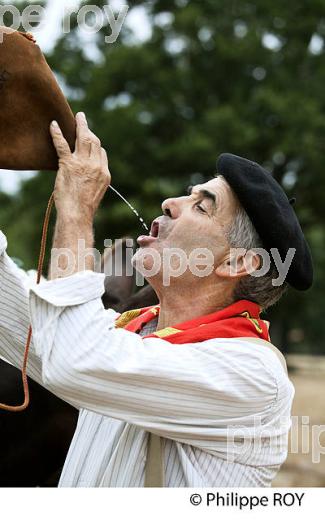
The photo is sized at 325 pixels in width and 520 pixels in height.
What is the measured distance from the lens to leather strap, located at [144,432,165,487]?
1737 millimetres

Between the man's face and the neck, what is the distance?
0.09m

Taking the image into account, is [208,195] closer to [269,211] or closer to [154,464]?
[269,211]

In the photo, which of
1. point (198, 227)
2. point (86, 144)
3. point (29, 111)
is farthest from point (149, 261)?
point (29, 111)

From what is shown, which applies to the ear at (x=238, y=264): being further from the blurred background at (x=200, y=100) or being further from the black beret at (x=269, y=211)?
the blurred background at (x=200, y=100)

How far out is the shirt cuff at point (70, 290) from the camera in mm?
1582

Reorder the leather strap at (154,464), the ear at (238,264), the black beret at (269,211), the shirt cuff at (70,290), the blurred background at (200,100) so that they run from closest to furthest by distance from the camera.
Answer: the shirt cuff at (70,290), the leather strap at (154,464), the black beret at (269,211), the ear at (238,264), the blurred background at (200,100)

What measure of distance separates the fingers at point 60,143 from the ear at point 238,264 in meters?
0.54

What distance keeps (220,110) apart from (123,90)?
2.95 meters

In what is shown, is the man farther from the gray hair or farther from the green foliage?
the green foliage

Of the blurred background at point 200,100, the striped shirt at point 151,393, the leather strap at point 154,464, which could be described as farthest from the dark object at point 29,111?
the blurred background at point 200,100

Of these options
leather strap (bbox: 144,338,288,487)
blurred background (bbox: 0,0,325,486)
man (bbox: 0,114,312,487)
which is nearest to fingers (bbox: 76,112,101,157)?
man (bbox: 0,114,312,487)

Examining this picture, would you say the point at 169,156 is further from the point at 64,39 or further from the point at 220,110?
the point at 64,39

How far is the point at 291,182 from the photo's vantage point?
18.8 m
